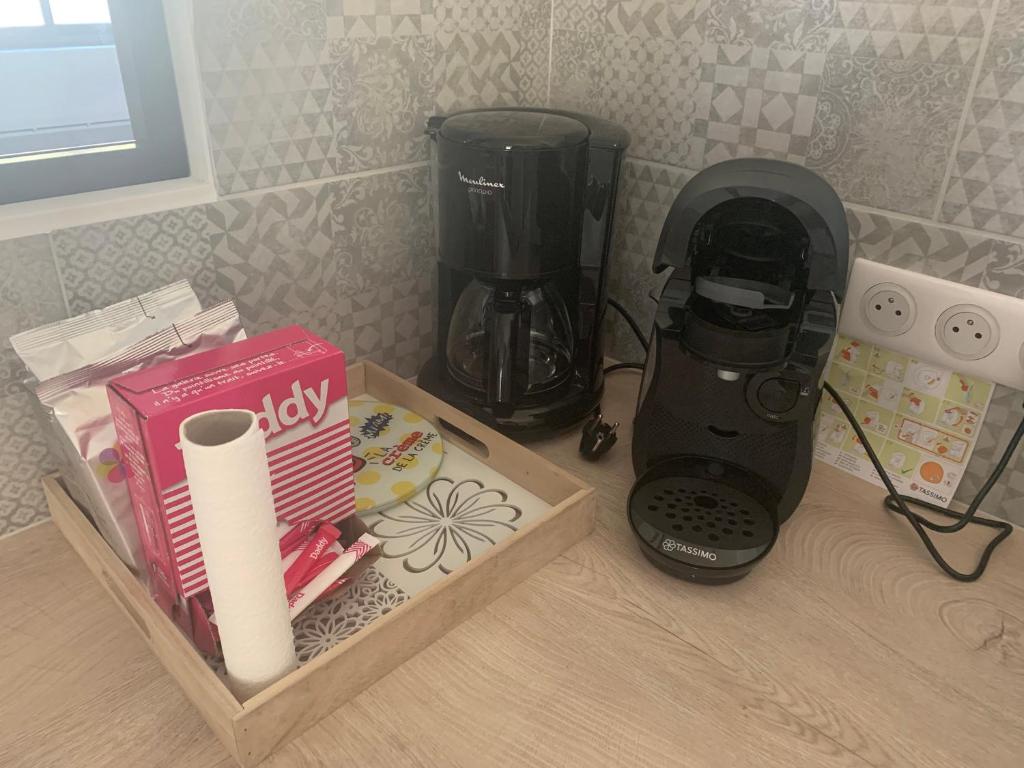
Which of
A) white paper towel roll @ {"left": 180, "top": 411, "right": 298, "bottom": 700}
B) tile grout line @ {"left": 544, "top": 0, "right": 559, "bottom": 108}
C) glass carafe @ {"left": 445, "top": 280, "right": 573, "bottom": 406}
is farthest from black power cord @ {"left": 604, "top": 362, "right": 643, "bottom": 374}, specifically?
white paper towel roll @ {"left": 180, "top": 411, "right": 298, "bottom": 700}

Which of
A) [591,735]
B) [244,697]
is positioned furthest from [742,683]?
[244,697]

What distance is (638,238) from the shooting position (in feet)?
3.09

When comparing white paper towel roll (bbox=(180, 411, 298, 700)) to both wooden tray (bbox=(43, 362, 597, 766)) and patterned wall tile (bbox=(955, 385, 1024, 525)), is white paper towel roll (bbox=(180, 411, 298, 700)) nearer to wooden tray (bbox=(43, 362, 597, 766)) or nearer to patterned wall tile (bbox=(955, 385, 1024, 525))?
wooden tray (bbox=(43, 362, 597, 766))

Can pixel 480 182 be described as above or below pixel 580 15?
below

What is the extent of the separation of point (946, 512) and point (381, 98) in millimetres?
711

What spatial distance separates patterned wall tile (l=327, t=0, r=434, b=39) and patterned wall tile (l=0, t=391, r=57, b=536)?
17.9 inches

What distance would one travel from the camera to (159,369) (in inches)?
22.8

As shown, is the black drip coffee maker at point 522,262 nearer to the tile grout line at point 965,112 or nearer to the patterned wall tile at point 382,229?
the patterned wall tile at point 382,229

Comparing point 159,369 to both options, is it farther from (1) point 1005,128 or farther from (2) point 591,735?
(1) point 1005,128

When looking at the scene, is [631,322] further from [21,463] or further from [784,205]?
[21,463]

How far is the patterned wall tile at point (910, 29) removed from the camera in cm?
65

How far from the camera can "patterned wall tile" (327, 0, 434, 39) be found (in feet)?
2.51

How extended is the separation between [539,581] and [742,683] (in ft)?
0.60

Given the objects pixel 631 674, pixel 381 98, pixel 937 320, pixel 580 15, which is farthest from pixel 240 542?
pixel 580 15
